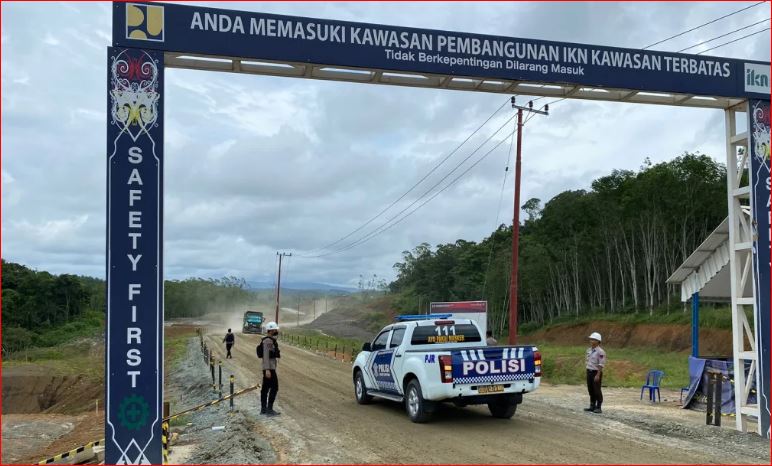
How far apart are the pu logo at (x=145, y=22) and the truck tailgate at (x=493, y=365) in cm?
686

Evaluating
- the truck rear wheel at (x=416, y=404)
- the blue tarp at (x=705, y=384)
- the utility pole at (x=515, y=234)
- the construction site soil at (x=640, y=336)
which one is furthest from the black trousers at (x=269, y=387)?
the construction site soil at (x=640, y=336)

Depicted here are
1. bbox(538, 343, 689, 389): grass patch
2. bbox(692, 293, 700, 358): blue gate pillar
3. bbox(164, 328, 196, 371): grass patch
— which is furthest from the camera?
bbox(164, 328, 196, 371): grass patch

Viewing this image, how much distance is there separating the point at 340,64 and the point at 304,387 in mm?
12043

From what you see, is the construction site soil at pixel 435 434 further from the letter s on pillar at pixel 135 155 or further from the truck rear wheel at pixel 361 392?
the letter s on pillar at pixel 135 155

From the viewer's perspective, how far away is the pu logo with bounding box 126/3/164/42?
8.62m

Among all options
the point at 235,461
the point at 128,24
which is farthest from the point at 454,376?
the point at 128,24

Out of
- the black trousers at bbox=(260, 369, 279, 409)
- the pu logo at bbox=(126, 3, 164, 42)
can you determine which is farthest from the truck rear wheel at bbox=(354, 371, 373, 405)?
the pu logo at bbox=(126, 3, 164, 42)

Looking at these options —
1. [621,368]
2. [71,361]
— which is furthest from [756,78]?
[71,361]

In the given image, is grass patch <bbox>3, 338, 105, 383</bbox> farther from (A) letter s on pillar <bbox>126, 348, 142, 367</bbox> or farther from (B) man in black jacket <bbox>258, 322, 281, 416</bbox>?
(A) letter s on pillar <bbox>126, 348, 142, 367</bbox>

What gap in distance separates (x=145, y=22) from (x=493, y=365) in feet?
25.4

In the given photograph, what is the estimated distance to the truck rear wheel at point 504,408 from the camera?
39.8ft

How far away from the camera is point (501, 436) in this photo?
10.4 metres

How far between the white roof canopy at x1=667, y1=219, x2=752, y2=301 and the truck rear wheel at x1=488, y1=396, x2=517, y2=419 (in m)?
5.84

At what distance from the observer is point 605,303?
6525 centimetres
